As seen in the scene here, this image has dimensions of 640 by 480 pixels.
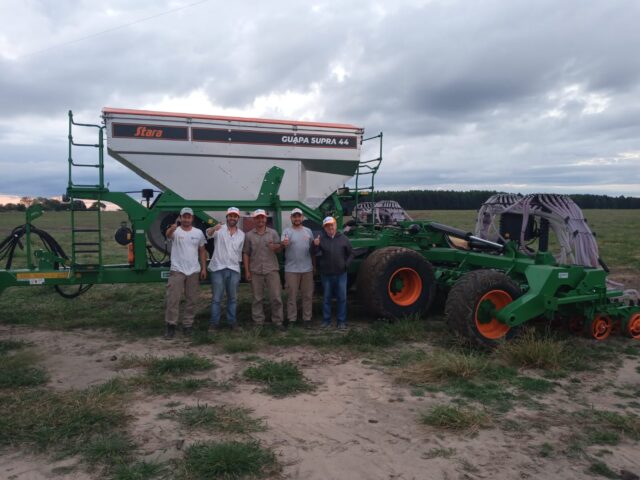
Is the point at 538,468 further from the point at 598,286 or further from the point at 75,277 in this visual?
the point at 75,277

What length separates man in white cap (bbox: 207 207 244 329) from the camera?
714cm

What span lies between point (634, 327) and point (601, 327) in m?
0.48

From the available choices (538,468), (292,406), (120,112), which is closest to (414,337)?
(292,406)

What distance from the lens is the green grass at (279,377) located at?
4996 millimetres

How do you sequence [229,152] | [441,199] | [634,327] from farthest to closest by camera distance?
1. [441,199]
2. [229,152]
3. [634,327]

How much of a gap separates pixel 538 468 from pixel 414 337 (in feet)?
10.9

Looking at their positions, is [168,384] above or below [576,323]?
below

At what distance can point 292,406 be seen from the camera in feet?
15.2

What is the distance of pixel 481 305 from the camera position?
6.44m

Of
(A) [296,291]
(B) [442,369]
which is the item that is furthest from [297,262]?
(B) [442,369]

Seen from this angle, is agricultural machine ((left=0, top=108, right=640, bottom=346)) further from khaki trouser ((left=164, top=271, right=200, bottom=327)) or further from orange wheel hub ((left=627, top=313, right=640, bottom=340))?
khaki trouser ((left=164, top=271, right=200, bottom=327))

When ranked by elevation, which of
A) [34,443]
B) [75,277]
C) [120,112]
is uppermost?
[120,112]

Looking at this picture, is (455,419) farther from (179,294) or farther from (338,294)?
(179,294)

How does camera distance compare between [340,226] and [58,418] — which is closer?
[58,418]
